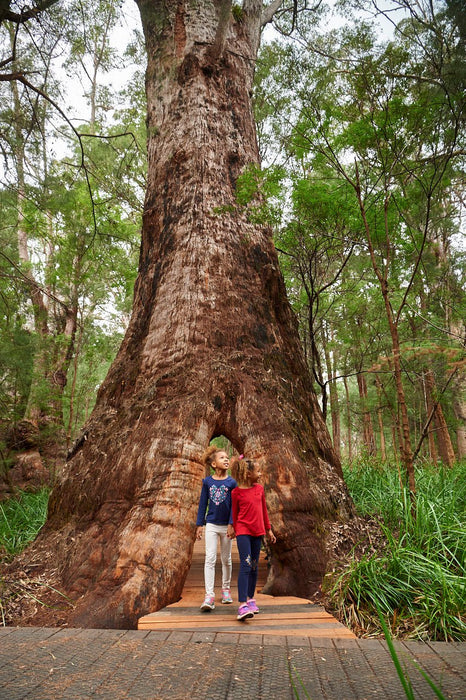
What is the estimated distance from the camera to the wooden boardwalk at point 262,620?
2.94 m

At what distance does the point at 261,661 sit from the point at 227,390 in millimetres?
2437

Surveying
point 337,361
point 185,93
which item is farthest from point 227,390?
point 337,361

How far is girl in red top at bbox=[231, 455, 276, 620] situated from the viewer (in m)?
3.34

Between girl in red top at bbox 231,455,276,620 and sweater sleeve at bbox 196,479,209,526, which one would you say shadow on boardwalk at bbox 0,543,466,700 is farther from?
sweater sleeve at bbox 196,479,209,526

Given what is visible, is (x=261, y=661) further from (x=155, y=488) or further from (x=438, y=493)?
(x=438, y=493)

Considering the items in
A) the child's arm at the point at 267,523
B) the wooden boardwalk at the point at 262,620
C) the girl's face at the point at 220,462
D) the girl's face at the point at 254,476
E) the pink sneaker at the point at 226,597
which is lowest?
the wooden boardwalk at the point at 262,620

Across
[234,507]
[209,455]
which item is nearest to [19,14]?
[209,455]

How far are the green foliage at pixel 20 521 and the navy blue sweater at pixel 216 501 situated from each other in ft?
8.48

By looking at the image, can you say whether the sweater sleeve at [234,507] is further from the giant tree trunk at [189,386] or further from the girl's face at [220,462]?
the giant tree trunk at [189,386]

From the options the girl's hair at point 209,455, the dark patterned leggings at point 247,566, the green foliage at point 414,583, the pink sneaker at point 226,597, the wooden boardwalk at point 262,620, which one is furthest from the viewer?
the girl's hair at point 209,455

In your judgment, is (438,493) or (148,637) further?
(438,493)

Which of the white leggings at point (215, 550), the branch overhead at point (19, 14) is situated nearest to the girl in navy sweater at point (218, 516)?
the white leggings at point (215, 550)

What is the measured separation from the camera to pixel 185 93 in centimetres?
605

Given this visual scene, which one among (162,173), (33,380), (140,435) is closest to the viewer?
(140,435)
